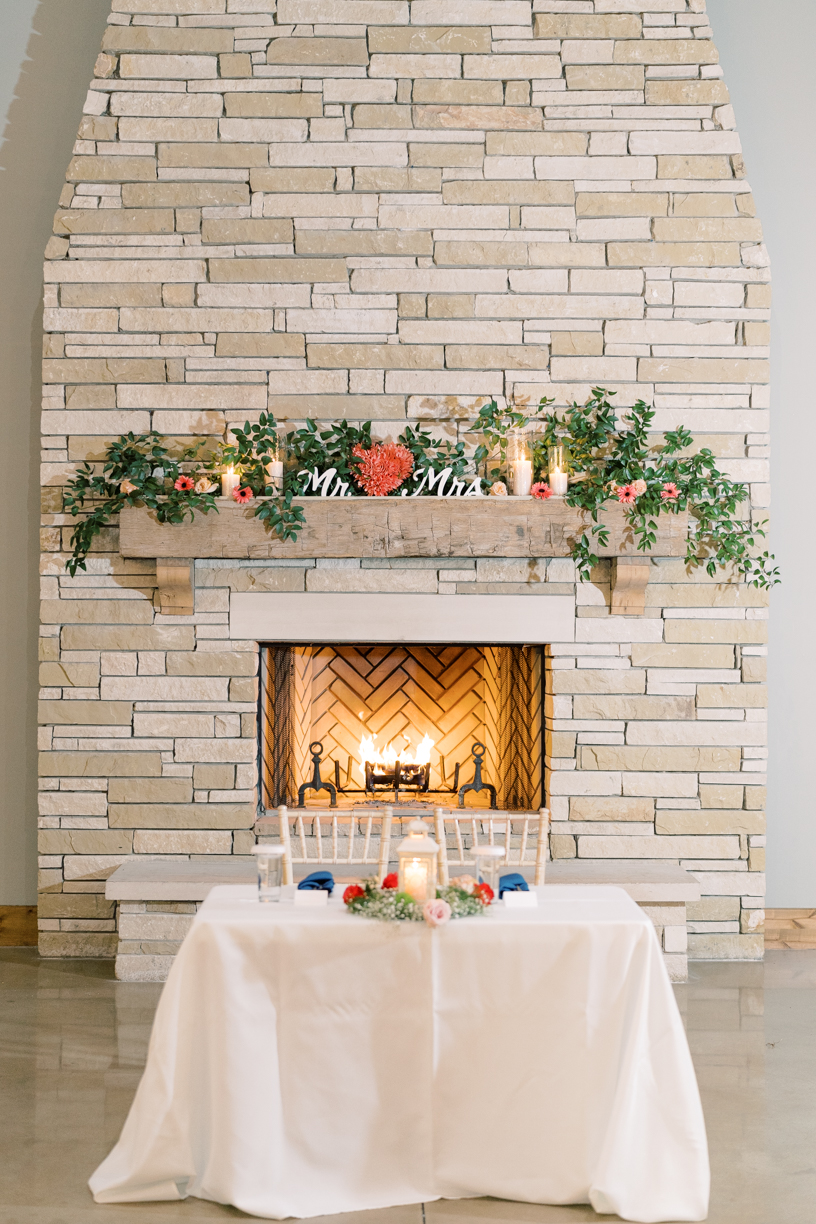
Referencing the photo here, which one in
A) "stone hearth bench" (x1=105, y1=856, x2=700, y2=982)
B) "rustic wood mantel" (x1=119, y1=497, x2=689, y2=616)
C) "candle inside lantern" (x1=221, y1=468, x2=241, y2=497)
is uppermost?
"candle inside lantern" (x1=221, y1=468, x2=241, y2=497)

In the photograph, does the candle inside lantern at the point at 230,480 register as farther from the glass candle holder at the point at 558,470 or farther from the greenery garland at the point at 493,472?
the glass candle holder at the point at 558,470

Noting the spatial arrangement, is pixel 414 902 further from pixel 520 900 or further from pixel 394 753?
pixel 394 753

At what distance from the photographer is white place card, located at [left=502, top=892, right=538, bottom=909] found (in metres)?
2.55

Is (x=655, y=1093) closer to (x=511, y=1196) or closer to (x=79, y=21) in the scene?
(x=511, y=1196)

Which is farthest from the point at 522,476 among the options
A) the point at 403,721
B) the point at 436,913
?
the point at 436,913

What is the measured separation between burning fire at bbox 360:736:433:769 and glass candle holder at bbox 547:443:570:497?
1336 mm

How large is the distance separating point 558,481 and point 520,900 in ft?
6.46

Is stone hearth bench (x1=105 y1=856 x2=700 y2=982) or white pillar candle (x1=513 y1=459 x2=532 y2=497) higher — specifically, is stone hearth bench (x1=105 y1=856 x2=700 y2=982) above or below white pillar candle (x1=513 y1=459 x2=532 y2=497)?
below

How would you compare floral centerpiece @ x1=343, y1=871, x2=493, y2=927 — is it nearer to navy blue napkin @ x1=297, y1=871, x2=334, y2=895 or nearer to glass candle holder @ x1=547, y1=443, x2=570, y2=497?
navy blue napkin @ x1=297, y1=871, x2=334, y2=895

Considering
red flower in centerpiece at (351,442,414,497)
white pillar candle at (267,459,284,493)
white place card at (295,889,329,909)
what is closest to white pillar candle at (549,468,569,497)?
red flower in centerpiece at (351,442,414,497)

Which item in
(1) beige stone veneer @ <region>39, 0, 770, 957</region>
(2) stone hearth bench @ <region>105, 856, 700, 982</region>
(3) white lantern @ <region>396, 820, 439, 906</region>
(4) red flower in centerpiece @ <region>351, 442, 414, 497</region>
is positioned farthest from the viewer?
(1) beige stone veneer @ <region>39, 0, 770, 957</region>

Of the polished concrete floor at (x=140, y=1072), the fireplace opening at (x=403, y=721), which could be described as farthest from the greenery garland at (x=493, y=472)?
the polished concrete floor at (x=140, y=1072)

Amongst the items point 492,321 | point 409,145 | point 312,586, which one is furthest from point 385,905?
point 409,145

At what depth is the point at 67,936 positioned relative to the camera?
13.7 feet
